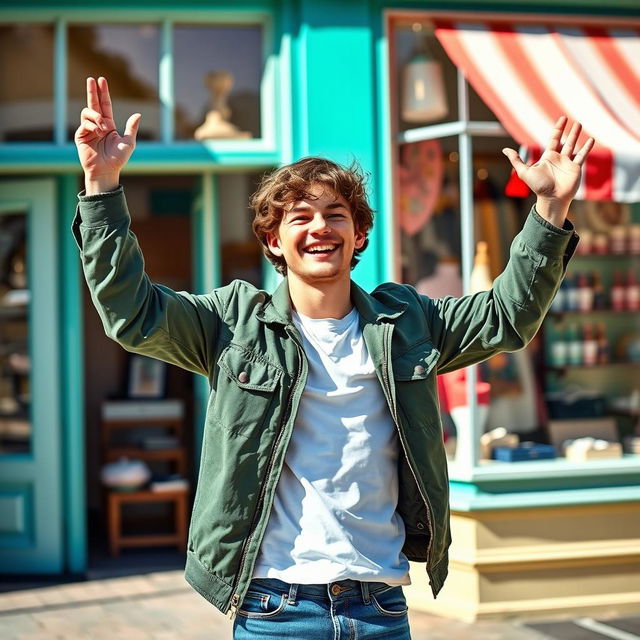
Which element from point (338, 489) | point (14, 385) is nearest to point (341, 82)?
point (14, 385)

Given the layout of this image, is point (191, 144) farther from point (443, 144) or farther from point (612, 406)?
point (612, 406)

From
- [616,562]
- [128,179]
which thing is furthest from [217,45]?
[616,562]

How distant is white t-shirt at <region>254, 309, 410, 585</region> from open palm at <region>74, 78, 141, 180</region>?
0.62m

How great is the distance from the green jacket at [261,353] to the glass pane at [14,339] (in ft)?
13.1

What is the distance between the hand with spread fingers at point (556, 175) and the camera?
2352 mm

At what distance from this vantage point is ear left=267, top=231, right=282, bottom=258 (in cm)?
249

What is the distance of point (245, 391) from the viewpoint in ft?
7.45

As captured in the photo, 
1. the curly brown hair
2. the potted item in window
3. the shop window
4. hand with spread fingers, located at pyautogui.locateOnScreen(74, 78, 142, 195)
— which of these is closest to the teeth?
the curly brown hair

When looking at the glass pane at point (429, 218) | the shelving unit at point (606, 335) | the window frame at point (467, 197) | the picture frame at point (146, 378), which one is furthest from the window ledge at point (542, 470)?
the picture frame at point (146, 378)

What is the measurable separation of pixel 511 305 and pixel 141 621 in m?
3.54

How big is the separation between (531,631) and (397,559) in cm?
302

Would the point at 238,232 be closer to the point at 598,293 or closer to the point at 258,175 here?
the point at 258,175

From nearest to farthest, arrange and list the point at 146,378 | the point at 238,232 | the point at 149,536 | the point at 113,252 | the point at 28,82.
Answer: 1. the point at 113,252
2. the point at 28,82
3. the point at 149,536
4. the point at 238,232
5. the point at 146,378

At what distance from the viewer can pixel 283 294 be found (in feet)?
7.86
